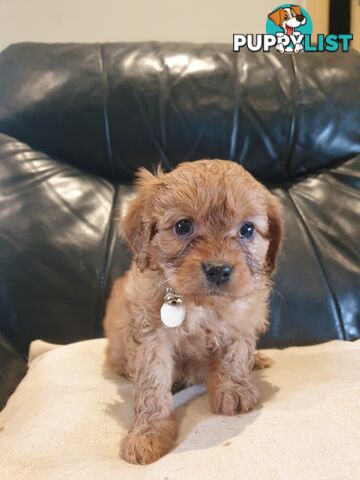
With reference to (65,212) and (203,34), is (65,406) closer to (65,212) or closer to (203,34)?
(65,212)

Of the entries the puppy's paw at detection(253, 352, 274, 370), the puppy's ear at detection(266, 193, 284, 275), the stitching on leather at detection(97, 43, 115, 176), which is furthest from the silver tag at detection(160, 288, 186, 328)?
the stitching on leather at detection(97, 43, 115, 176)

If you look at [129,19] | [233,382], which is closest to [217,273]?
[233,382]

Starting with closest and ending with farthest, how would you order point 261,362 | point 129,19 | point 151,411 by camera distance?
1. point 151,411
2. point 261,362
3. point 129,19

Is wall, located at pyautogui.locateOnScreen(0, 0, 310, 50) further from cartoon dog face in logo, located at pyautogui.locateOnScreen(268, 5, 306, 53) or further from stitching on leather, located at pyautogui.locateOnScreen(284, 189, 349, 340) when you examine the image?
stitching on leather, located at pyautogui.locateOnScreen(284, 189, 349, 340)

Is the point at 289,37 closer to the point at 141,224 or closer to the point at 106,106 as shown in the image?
the point at 106,106

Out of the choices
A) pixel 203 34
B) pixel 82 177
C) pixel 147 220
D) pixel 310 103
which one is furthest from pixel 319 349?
pixel 203 34
